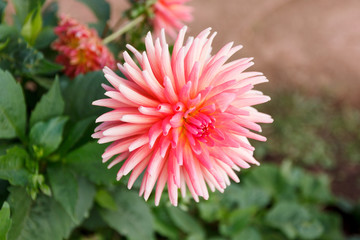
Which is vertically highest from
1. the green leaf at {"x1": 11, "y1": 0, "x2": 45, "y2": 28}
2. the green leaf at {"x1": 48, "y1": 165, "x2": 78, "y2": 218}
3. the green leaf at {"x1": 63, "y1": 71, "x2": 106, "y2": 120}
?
the green leaf at {"x1": 11, "y1": 0, "x2": 45, "y2": 28}

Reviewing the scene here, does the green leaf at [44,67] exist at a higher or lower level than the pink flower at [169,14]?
lower

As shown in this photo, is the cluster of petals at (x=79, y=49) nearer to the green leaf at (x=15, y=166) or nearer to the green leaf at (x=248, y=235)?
the green leaf at (x=15, y=166)

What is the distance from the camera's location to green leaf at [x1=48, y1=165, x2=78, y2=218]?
51cm

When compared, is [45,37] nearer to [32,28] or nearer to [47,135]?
[32,28]

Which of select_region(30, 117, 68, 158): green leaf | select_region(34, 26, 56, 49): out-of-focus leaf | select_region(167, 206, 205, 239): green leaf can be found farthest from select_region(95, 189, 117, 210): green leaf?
select_region(167, 206, 205, 239): green leaf

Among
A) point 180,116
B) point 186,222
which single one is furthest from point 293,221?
point 180,116

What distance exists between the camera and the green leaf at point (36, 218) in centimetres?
51

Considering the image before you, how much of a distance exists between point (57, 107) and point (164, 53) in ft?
0.69

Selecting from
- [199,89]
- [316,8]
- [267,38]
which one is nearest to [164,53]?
[199,89]

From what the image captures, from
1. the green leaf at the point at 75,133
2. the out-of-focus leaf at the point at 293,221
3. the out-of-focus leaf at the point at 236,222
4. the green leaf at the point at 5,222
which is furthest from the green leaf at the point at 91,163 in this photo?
the out-of-focus leaf at the point at 293,221

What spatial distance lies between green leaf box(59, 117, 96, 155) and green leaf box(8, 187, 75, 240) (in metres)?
0.08

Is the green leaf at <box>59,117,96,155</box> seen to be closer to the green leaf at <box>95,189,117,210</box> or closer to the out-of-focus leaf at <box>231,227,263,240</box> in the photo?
the green leaf at <box>95,189,117,210</box>

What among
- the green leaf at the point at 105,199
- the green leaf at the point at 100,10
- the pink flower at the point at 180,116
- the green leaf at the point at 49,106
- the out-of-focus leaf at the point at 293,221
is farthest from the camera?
the out-of-focus leaf at the point at 293,221

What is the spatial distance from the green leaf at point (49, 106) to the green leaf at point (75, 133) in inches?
1.3
